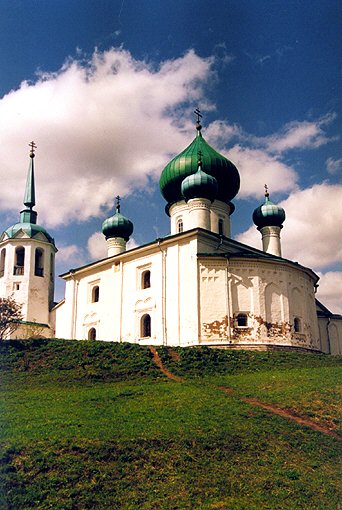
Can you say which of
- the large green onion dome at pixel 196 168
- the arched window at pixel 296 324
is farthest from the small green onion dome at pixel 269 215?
the arched window at pixel 296 324

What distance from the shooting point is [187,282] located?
26.4m

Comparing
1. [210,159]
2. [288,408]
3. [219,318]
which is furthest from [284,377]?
[210,159]

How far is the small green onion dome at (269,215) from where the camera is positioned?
33688mm

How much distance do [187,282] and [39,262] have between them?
46.5 ft

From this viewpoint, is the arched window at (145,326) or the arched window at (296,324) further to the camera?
the arched window at (145,326)

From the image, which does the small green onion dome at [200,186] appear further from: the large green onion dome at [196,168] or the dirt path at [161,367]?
the dirt path at [161,367]

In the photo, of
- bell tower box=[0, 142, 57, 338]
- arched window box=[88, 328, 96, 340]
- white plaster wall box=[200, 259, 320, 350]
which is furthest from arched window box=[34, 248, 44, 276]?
white plaster wall box=[200, 259, 320, 350]

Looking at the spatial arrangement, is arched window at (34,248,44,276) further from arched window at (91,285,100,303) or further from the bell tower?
arched window at (91,285,100,303)

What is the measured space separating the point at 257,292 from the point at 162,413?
14.4m

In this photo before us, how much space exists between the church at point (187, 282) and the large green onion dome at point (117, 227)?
67 millimetres

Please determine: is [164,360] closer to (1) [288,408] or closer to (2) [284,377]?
(2) [284,377]

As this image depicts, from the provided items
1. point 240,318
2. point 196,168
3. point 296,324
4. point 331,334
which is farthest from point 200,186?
point 331,334

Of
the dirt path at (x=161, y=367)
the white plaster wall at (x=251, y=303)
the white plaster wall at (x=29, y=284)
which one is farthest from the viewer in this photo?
the white plaster wall at (x=29, y=284)

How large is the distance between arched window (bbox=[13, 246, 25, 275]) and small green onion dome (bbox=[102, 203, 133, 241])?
18.6 ft
